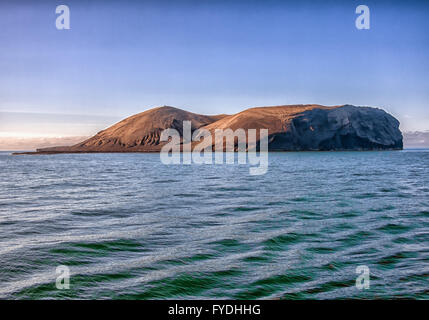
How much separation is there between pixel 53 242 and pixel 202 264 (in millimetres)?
4624

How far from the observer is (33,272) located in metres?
7.90

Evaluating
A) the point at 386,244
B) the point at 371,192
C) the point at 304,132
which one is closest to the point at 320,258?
the point at 386,244

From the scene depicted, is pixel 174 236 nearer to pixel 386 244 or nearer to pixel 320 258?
pixel 320 258

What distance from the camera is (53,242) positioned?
10312 mm

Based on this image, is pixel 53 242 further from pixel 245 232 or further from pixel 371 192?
pixel 371 192

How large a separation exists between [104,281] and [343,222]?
863 cm

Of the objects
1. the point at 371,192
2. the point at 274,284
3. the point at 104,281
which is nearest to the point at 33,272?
the point at 104,281

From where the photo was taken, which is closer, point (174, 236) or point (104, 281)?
point (104, 281)
